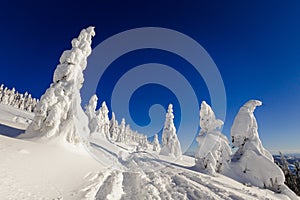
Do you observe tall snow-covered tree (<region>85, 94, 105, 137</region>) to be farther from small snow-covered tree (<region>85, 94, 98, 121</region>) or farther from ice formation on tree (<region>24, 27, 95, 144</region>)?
ice formation on tree (<region>24, 27, 95, 144</region>)

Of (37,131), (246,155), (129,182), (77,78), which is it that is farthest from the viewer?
(246,155)

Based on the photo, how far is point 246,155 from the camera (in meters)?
19.6

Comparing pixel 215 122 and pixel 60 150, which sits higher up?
pixel 215 122

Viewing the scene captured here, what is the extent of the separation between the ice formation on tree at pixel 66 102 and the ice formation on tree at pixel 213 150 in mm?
12496

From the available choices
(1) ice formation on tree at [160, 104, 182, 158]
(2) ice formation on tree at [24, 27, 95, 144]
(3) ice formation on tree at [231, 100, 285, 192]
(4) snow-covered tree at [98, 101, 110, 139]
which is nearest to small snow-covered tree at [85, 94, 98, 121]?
(4) snow-covered tree at [98, 101, 110, 139]

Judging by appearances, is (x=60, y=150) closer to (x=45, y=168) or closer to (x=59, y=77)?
(x=45, y=168)

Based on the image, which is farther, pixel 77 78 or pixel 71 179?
pixel 77 78

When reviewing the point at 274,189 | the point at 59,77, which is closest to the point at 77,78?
the point at 59,77

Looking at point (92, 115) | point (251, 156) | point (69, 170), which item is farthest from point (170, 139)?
point (69, 170)

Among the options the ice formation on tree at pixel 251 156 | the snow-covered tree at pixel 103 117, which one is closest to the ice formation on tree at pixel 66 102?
the ice formation on tree at pixel 251 156

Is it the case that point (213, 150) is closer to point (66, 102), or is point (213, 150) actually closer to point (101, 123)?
point (66, 102)

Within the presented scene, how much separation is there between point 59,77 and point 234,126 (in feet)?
65.7

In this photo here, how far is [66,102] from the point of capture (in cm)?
1564

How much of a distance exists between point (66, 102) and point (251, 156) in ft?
63.1
